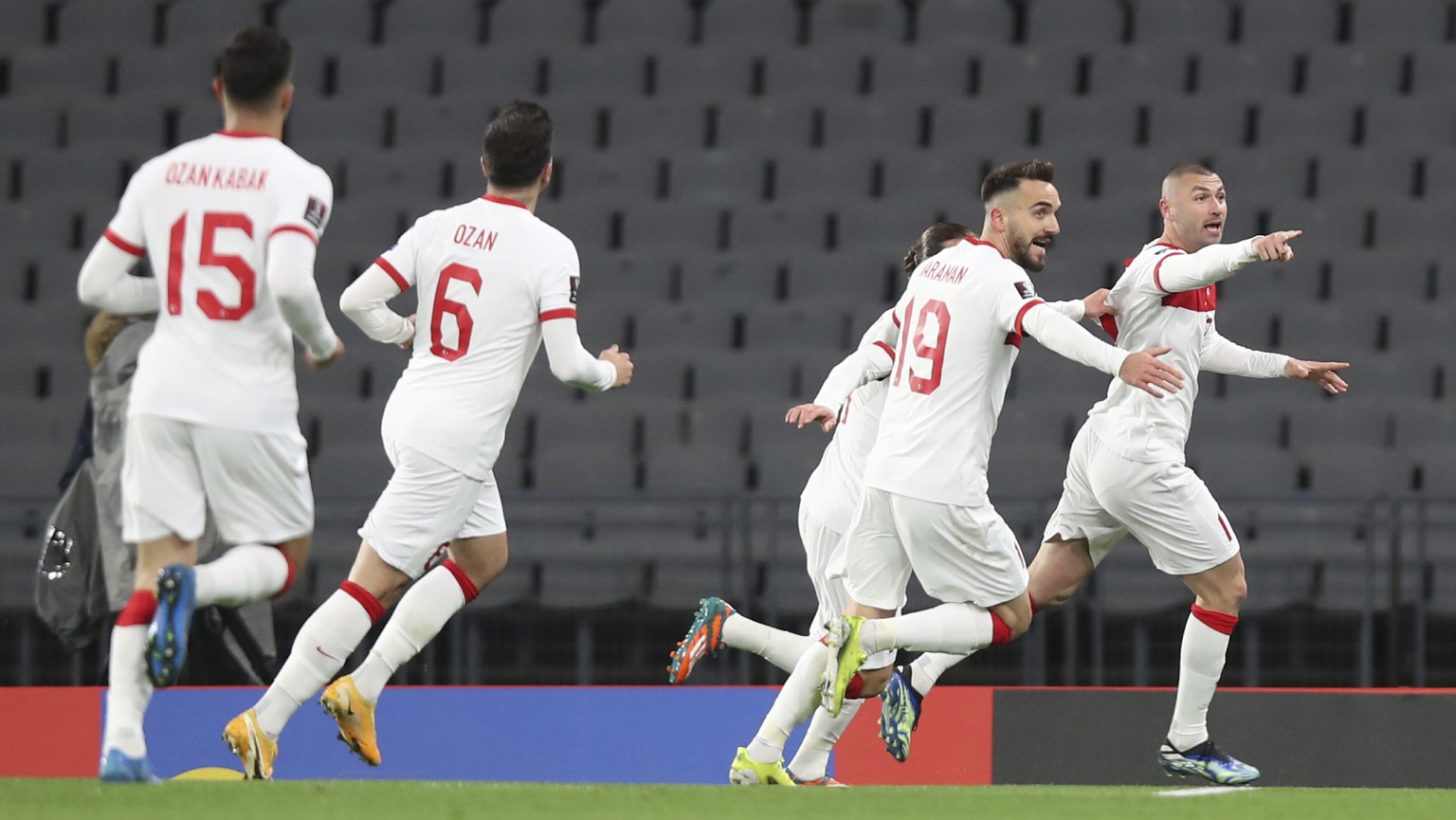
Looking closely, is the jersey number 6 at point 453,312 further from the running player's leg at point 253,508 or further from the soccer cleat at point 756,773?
the soccer cleat at point 756,773

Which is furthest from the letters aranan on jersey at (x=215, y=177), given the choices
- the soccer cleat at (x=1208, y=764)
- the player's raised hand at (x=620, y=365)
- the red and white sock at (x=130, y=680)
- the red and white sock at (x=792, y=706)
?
the soccer cleat at (x=1208, y=764)

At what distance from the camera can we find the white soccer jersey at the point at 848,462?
6.58m

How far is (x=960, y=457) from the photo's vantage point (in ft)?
18.6

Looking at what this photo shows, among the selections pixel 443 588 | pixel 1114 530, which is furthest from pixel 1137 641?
pixel 443 588

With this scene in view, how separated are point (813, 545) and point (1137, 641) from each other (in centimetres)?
262

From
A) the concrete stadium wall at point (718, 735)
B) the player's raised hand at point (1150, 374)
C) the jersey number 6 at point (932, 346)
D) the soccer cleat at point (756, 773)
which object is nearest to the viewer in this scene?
the player's raised hand at point (1150, 374)

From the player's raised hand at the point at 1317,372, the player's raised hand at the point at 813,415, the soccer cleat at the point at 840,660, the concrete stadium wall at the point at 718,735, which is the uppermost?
the player's raised hand at the point at 1317,372

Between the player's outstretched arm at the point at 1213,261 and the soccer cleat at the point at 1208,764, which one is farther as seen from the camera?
the soccer cleat at the point at 1208,764

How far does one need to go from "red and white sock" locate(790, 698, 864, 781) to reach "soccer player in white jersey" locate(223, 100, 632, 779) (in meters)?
1.36

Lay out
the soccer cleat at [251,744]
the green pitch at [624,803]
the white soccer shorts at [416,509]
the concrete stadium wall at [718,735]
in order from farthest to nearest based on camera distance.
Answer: the concrete stadium wall at [718,735] → the white soccer shorts at [416,509] → the soccer cleat at [251,744] → the green pitch at [624,803]

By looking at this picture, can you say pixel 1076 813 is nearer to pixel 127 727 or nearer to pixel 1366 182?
pixel 127 727

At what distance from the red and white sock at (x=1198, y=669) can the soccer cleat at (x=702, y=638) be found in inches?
62.8

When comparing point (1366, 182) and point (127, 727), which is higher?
point (1366, 182)

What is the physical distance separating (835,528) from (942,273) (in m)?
1.22
